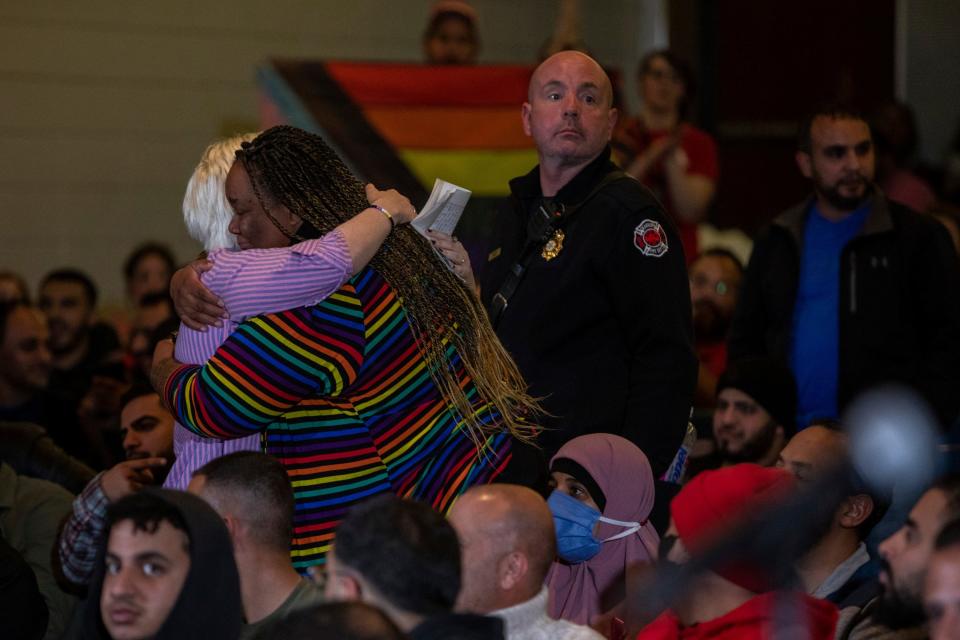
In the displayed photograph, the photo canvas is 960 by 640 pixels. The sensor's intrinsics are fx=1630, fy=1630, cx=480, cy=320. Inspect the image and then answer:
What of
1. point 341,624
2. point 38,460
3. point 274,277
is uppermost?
point 274,277

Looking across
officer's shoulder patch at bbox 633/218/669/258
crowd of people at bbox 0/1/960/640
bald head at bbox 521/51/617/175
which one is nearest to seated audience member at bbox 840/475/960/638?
crowd of people at bbox 0/1/960/640

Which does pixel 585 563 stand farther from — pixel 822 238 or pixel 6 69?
pixel 6 69

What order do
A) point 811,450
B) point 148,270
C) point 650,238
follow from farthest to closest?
point 148,270 → point 811,450 → point 650,238

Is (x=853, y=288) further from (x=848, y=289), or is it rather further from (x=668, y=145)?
(x=668, y=145)

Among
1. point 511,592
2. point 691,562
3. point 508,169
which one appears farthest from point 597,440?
point 508,169

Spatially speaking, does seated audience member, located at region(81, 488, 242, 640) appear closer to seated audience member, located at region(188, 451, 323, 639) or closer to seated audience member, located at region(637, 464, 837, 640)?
seated audience member, located at region(188, 451, 323, 639)

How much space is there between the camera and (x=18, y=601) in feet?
14.0

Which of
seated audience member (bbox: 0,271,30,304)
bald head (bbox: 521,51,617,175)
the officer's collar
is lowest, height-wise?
seated audience member (bbox: 0,271,30,304)

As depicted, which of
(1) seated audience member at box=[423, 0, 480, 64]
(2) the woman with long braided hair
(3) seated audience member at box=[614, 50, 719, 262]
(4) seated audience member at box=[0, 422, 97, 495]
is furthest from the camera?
(1) seated audience member at box=[423, 0, 480, 64]

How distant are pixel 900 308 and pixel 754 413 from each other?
0.61 metres

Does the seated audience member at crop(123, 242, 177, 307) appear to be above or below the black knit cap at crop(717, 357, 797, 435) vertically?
above

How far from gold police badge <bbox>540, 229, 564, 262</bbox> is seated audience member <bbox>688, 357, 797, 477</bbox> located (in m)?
1.40

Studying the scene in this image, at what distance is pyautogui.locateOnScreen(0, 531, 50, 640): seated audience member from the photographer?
4242mm

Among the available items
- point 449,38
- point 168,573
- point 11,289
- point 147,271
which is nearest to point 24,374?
point 11,289
